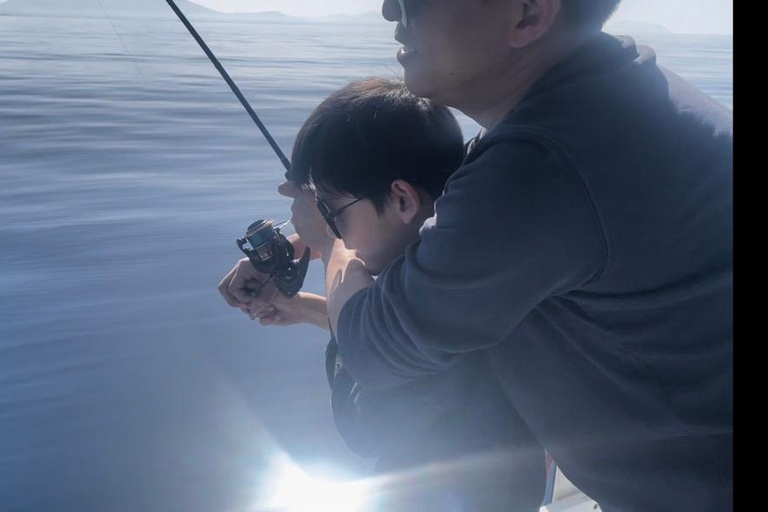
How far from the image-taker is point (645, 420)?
85 centimetres

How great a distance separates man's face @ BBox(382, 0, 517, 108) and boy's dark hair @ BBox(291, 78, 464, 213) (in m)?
0.16

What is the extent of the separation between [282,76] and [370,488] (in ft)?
11.4

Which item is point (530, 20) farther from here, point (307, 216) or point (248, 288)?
point (248, 288)

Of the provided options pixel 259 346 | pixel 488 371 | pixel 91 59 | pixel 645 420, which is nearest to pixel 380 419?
pixel 488 371

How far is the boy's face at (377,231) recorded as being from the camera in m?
1.08

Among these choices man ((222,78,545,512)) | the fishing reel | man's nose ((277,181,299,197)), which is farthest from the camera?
the fishing reel

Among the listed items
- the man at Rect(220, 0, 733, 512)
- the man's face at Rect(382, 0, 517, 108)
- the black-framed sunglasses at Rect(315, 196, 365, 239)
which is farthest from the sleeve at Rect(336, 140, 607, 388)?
the black-framed sunglasses at Rect(315, 196, 365, 239)

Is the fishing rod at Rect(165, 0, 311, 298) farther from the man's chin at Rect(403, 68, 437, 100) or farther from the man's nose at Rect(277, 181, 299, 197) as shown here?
the man's chin at Rect(403, 68, 437, 100)

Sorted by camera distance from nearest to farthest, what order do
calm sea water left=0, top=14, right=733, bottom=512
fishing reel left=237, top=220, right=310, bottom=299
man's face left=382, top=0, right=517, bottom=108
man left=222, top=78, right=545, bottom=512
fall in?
man's face left=382, top=0, right=517, bottom=108 → man left=222, top=78, right=545, bottom=512 → fishing reel left=237, top=220, right=310, bottom=299 → calm sea water left=0, top=14, right=733, bottom=512

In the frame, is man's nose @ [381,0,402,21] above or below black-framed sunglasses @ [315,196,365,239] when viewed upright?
above

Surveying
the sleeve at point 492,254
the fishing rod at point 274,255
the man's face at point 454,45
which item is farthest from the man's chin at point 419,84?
the fishing rod at point 274,255

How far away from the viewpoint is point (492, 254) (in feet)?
2.53

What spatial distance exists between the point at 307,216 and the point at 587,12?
49 centimetres

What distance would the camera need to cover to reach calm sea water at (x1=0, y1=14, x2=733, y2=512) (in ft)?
4.89
